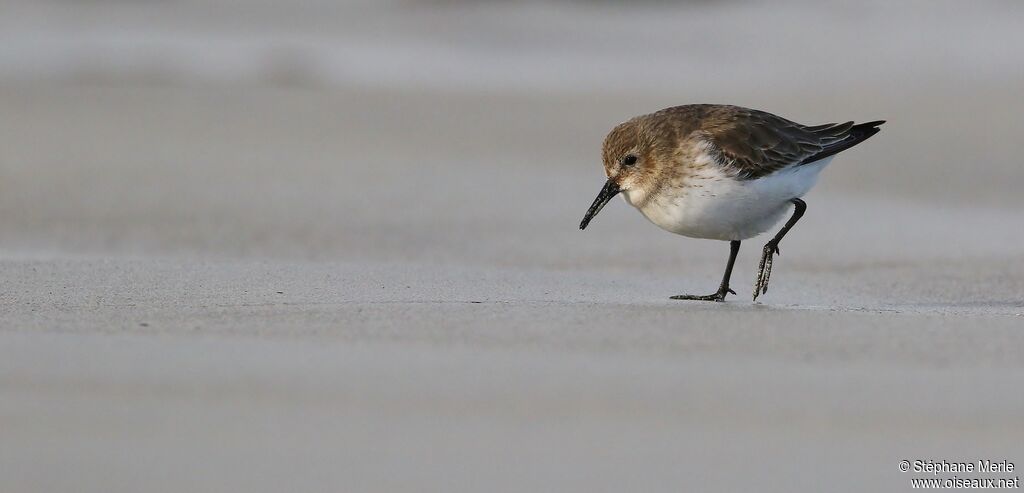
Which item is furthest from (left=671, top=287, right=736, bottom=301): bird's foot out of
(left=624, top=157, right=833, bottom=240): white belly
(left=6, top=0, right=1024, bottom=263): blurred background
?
(left=6, top=0, right=1024, bottom=263): blurred background

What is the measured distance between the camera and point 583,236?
8477 mm

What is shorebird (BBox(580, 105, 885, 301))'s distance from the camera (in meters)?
5.89

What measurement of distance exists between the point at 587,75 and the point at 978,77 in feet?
→ 13.6

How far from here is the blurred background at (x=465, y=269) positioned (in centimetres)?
355

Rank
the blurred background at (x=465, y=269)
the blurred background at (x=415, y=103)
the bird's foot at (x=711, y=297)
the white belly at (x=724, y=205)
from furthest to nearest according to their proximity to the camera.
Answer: the blurred background at (x=415, y=103), the bird's foot at (x=711, y=297), the white belly at (x=724, y=205), the blurred background at (x=465, y=269)

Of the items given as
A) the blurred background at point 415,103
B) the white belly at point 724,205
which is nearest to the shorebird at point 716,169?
the white belly at point 724,205

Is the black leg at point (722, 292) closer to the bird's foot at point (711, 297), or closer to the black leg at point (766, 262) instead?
the bird's foot at point (711, 297)

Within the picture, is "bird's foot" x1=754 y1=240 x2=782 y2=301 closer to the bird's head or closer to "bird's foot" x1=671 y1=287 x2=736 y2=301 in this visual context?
"bird's foot" x1=671 y1=287 x2=736 y2=301

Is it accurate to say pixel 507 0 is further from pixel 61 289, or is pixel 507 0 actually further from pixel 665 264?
pixel 61 289

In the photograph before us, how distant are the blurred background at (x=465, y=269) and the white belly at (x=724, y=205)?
0.37m

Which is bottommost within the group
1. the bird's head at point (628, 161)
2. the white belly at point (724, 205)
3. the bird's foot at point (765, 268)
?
the bird's foot at point (765, 268)

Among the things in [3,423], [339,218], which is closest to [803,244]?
[339,218]

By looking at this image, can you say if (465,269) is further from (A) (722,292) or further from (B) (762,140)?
(B) (762,140)

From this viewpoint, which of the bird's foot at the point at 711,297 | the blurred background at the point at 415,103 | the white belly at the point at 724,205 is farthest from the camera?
the blurred background at the point at 415,103
